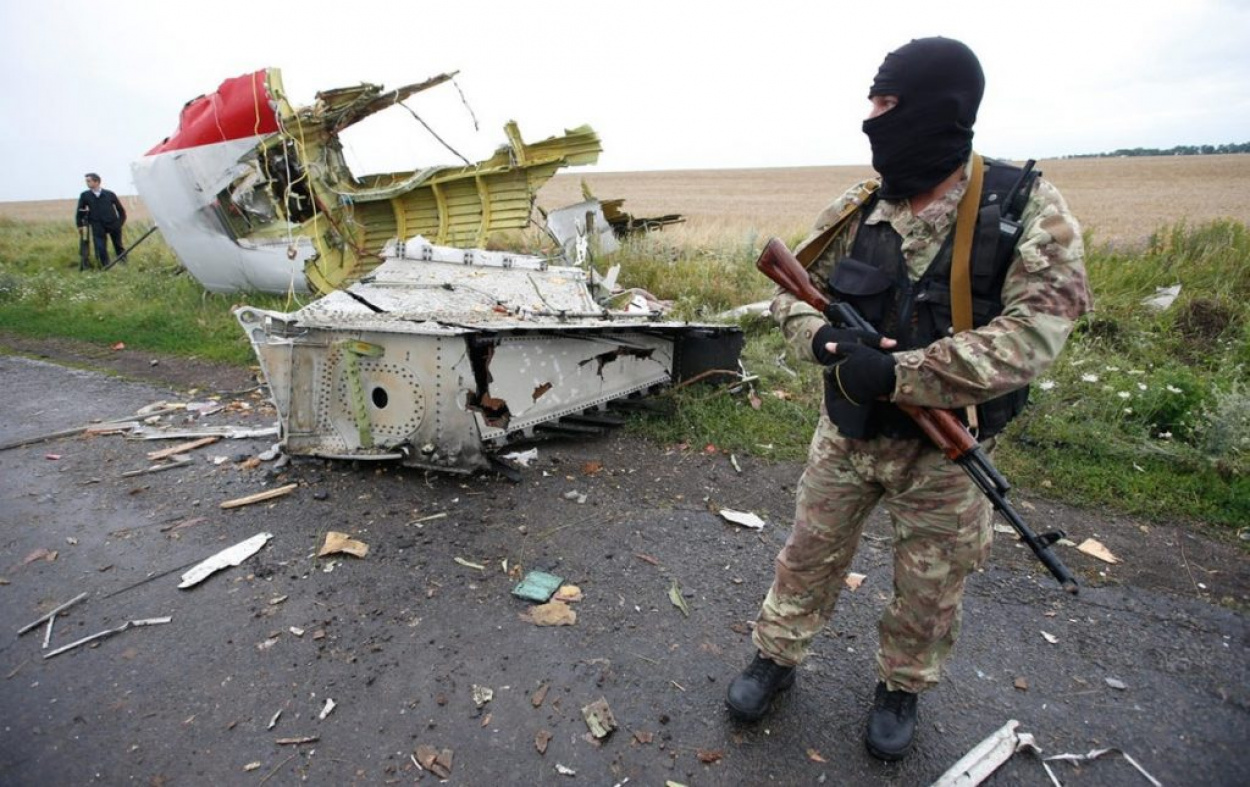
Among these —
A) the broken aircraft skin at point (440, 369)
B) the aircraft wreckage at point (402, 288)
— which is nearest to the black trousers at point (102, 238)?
the aircraft wreckage at point (402, 288)

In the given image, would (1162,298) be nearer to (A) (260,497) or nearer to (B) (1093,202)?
(A) (260,497)

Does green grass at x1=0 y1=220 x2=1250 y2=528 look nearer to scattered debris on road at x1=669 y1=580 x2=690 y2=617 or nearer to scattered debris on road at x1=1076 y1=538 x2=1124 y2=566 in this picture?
scattered debris on road at x1=1076 y1=538 x2=1124 y2=566

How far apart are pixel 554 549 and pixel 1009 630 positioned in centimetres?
203

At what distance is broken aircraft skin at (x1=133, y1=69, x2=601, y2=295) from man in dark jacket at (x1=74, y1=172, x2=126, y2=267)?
584 centimetres

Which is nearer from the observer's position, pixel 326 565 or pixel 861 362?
pixel 861 362

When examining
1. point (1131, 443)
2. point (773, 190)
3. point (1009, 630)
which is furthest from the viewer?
point (773, 190)

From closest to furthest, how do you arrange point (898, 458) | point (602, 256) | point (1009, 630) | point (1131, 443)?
point (898, 458), point (1009, 630), point (1131, 443), point (602, 256)

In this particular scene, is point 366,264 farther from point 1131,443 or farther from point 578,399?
point 1131,443

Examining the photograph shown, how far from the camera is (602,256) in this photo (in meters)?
8.11

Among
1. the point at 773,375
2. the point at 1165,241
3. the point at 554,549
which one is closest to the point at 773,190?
the point at 1165,241

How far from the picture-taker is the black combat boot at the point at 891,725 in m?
2.17

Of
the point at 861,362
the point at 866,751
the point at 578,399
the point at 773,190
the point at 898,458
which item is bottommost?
the point at 866,751

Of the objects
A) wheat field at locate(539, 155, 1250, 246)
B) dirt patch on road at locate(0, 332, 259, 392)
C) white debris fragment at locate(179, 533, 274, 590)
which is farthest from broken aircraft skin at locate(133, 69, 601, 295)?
wheat field at locate(539, 155, 1250, 246)

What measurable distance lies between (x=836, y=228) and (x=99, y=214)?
561 inches
